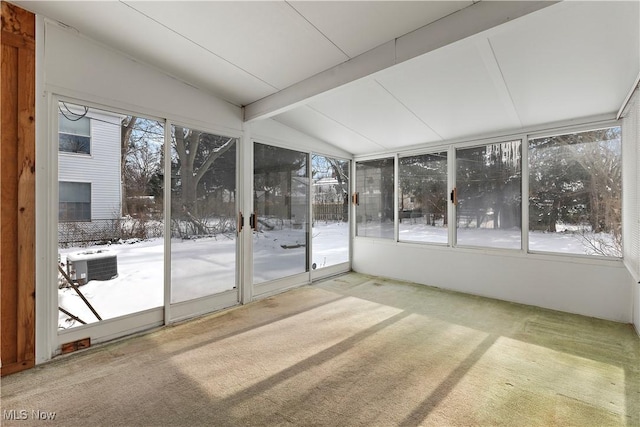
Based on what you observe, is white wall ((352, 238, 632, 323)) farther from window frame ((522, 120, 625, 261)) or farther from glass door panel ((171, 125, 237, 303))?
glass door panel ((171, 125, 237, 303))

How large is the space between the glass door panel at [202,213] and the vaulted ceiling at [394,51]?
65 cm

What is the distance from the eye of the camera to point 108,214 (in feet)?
8.71

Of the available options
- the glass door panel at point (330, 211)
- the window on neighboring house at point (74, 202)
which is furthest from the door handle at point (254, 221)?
the window on neighboring house at point (74, 202)

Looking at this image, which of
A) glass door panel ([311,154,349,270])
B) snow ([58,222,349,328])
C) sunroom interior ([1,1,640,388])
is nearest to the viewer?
sunroom interior ([1,1,640,388])

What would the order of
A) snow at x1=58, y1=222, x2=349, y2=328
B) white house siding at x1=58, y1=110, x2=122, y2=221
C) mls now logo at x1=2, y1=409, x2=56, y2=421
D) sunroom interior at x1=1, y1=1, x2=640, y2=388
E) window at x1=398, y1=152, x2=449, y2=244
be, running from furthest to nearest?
window at x1=398, y1=152, x2=449, y2=244 < snow at x1=58, y1=222, x2=349, y2=328 < white house siding at x1=58, y1=110, x2=122, y2=221 < sunroom interior at x1=1, y1=1, x2=640, y2=388 < mls now logo at x1=2, y1=409, x2=56, y2=421

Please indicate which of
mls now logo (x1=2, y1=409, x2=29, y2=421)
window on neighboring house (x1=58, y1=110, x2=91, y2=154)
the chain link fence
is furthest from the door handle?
mls now logo (x1=2, y1=409, x2=29, y2=421)

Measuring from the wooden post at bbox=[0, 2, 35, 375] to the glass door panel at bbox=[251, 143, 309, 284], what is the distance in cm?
211

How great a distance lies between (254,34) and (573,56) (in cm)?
245

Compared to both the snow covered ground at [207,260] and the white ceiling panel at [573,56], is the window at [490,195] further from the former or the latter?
the white ceiling panel at [573,56]

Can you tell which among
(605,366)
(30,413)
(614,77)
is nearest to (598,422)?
(605,366)

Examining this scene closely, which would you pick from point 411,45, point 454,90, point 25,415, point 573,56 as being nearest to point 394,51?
point 411,45

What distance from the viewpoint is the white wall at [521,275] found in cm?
316

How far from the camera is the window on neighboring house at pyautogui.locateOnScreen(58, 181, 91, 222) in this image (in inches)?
94.7

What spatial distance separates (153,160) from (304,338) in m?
2.35
